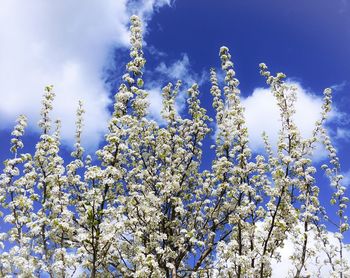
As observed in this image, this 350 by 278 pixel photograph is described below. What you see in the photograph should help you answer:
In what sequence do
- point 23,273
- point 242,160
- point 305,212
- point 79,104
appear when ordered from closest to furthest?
1. point 23,273
2. point 305,212
3. point 242,160
4. point 79,104

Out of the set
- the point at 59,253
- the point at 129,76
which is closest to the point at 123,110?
the point at 129,76

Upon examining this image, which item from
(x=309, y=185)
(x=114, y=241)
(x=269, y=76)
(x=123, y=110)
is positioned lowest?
(x=114, y=241)

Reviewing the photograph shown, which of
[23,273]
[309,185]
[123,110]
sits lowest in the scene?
[23,273]

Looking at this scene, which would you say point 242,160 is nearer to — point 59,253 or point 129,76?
point 129,76

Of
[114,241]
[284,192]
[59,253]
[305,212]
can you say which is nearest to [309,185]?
[305,212]

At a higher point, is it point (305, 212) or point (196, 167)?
point (196, 167)

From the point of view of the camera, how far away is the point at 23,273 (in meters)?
13.3

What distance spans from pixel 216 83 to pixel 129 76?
4.79 meters

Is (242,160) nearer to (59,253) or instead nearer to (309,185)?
(309,185)

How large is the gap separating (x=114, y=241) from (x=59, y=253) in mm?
1657

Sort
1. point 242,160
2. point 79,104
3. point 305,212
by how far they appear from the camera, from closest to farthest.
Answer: point 305,212 → point 242,160 → point 79,104

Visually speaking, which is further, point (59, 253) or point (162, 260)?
point (162, 260)

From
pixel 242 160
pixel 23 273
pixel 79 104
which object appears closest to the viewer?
pixel 23 273

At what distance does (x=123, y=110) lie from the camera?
15.3 m
